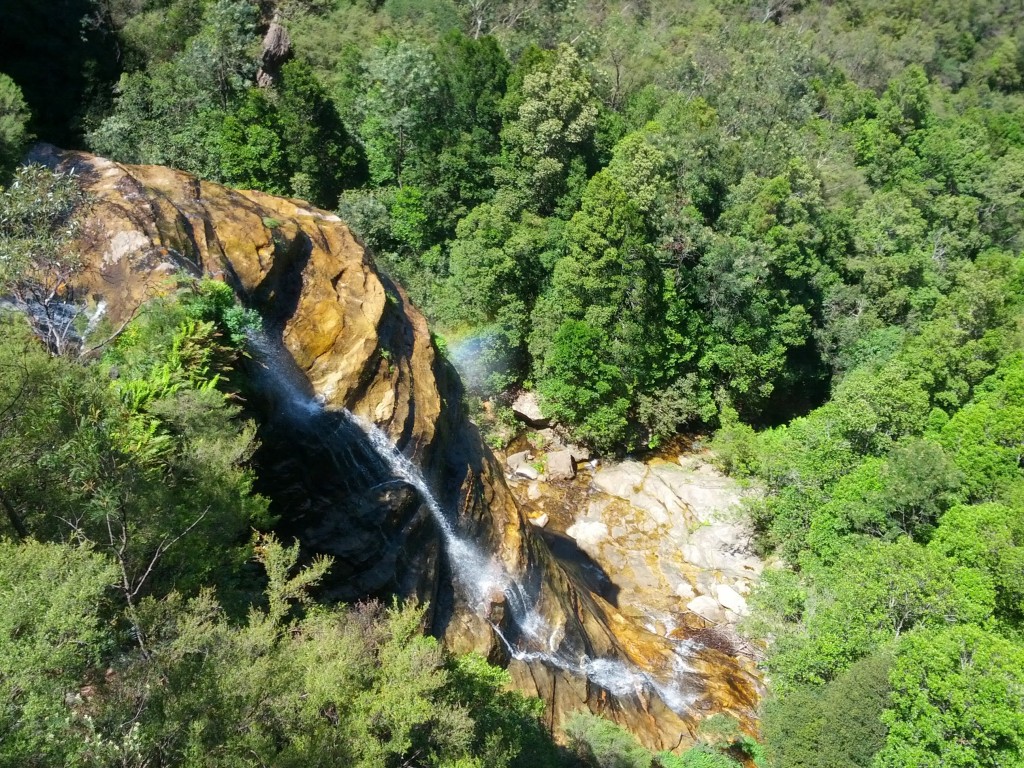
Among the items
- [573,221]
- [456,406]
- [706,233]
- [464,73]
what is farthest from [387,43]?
[456,406]

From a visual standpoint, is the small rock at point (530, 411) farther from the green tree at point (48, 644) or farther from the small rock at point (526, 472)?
the green tree at point (48, 644)

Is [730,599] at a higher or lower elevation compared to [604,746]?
lower

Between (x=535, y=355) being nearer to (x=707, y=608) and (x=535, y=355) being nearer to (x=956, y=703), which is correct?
(x=707, y=608)

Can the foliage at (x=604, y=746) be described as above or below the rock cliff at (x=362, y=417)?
below

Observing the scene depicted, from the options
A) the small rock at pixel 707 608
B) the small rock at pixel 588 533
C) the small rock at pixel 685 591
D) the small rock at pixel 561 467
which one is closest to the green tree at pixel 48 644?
the small rock at pixel 588 533

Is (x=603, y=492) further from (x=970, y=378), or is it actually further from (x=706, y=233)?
(x=970, y=378)

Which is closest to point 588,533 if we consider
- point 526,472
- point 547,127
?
point 526,472
